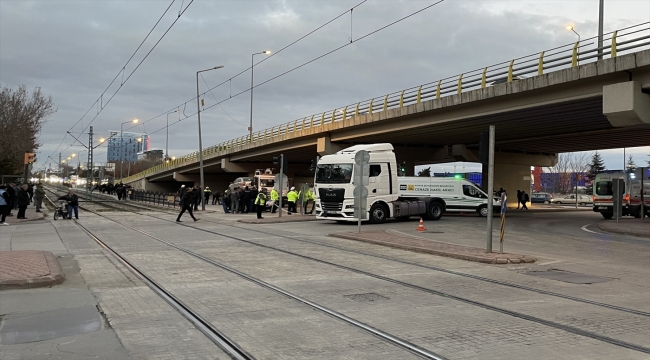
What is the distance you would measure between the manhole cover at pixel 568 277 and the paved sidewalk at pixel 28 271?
28.2 feet

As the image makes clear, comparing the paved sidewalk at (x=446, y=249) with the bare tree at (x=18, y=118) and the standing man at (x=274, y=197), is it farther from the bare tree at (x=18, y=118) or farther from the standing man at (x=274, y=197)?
the bare tree at (x=18, y=118)

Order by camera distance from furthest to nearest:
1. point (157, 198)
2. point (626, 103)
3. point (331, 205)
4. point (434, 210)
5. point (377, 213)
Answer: point (157, 198), point (434, 210), point (377, 213), point (331, 205), point (626, 103)

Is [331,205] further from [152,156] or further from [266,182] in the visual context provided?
[152,156]

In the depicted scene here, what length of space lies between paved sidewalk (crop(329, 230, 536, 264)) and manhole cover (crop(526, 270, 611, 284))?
1201 millimetres

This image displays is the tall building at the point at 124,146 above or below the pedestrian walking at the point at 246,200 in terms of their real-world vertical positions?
above

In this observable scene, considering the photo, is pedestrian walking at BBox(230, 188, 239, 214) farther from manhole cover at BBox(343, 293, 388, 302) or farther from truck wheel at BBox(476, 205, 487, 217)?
manhole cover at BBox(343, 293, 388, 302)

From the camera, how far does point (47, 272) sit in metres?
9.06

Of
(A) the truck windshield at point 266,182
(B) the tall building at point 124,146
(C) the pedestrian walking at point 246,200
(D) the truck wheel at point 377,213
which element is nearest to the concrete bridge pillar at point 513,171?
(A) the truck windshield at point 266,182

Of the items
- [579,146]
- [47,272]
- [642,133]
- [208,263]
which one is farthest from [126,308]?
[579,146]

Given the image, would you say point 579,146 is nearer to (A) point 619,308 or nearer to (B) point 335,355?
(A) point 619,308

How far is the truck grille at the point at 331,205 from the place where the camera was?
2311 cm

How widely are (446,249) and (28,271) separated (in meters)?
9.14

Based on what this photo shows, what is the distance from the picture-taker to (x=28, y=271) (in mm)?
9156

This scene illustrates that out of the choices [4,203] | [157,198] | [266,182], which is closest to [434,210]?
[266,182]
